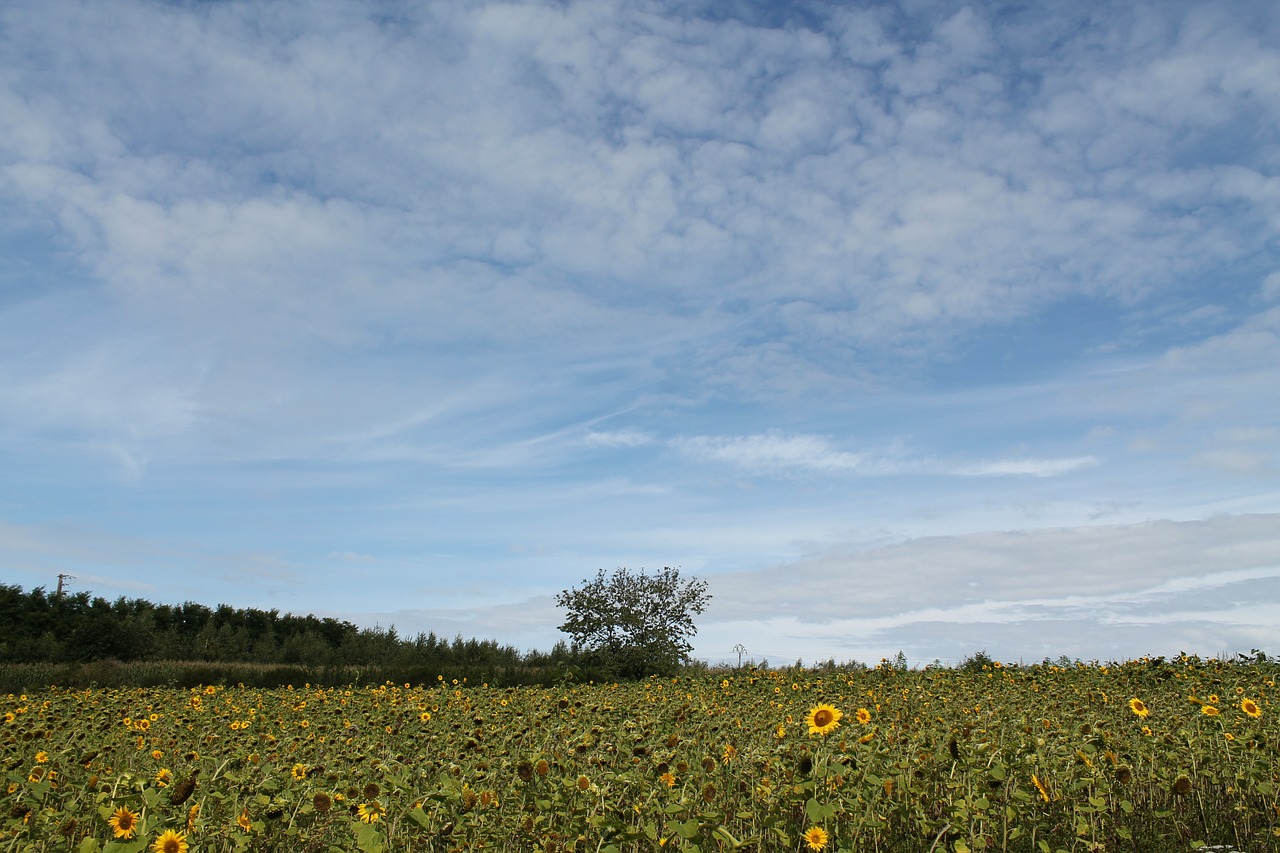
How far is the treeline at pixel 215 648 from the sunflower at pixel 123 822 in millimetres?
17217

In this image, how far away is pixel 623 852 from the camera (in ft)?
14.8

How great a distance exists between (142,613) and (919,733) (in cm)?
3158

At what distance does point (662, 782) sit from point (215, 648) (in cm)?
3026

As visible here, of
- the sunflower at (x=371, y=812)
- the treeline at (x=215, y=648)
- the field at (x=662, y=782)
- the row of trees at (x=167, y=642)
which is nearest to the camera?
the field at (x=662, y=782)

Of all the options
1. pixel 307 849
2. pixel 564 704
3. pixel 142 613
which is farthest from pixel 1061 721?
pixel 142 613

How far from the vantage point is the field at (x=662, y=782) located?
425cm

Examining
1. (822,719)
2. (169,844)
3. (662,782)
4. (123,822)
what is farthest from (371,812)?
(822,719)

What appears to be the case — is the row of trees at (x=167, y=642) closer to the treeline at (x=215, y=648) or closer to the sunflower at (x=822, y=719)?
the treeline at (x=215, y=648)

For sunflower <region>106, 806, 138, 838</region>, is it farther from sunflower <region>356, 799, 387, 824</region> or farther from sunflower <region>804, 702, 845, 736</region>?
sunflower <region>804, 702, 845, 736</region>

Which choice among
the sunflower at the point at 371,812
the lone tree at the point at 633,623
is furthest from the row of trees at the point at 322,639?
the sunflower at the point at 371,812

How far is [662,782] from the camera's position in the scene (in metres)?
4.52

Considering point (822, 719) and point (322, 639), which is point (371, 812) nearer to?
point (822, 719)

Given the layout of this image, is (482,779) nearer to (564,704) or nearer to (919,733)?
(919,733)

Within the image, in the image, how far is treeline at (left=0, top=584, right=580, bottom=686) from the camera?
70.1 feet
